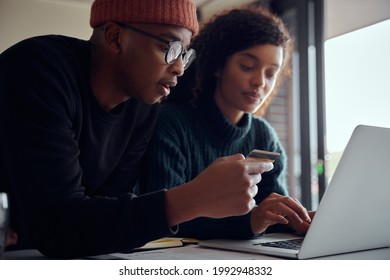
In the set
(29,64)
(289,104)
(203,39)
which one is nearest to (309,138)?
(289,104)

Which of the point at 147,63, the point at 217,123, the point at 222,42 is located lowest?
the point at 217,123

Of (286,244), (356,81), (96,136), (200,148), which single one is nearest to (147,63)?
(96,136)

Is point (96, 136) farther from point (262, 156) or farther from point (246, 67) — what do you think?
point (246, 67)

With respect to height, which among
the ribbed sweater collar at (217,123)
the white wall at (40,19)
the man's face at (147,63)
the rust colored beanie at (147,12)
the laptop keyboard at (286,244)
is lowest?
the laptop keyboard at (286,244)

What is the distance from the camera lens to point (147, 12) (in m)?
0.87

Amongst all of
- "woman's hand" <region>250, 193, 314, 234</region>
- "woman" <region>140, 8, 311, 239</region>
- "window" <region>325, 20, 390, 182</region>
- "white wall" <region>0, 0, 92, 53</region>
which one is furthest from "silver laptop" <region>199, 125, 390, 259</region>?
"window" <region>325, 20, 390, 182</region>

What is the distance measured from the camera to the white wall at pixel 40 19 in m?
1.13

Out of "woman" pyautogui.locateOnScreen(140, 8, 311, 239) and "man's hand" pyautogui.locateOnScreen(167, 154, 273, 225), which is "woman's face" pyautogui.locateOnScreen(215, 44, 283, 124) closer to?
"woman" pyautogui.locateOnScreen(140, 8, 311, 239)

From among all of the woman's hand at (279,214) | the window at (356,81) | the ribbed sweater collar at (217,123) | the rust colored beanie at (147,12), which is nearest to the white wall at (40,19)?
the rust colored beanie at (147,12)

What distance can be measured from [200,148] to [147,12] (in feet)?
1.20

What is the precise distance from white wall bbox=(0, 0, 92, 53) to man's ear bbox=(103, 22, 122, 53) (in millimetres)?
221

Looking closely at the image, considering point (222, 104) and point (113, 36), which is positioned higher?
point (113, 36)

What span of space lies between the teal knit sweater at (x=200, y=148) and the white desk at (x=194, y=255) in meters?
0.13

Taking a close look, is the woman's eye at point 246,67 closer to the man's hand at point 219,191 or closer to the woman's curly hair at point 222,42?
the woman's curly hair at point 222,42
